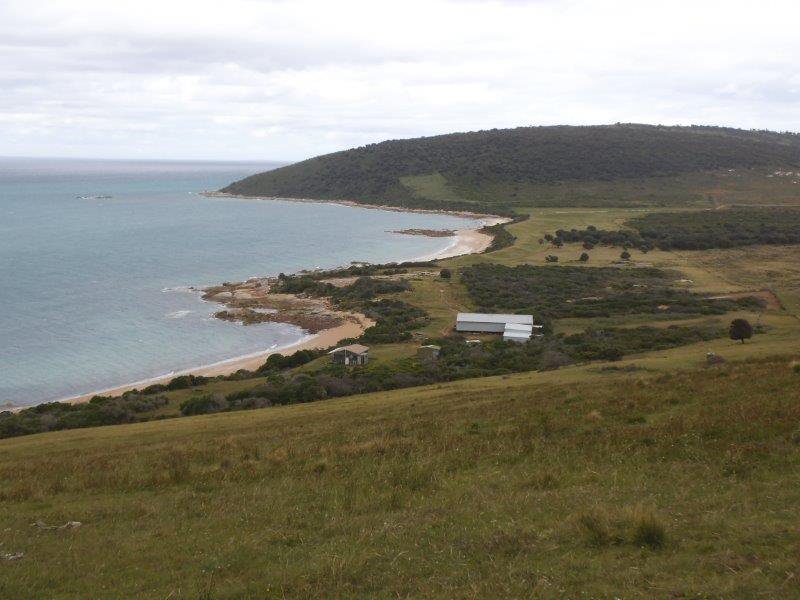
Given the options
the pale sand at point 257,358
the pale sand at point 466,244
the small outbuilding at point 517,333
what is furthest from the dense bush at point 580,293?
the pale sand at point 466,244

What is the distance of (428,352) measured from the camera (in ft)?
143

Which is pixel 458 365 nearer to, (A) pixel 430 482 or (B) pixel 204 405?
(B) pixel 204 405

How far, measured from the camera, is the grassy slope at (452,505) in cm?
837

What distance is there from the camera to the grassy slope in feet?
27.5

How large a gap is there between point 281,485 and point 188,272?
269 ft

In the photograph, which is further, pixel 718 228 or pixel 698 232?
pixel 718 228

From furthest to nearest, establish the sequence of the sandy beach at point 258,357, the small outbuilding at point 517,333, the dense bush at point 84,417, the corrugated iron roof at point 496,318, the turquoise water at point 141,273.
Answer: the corrugated iron roof at point 496,318
the turquoise water at point 141,273
the small outbuilding at point 517,333
the sandy beach at point 258,357
the dense bush at point 84,417

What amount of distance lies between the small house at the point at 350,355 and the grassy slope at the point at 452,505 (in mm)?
21721

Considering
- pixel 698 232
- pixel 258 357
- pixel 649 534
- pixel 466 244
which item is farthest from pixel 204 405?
pixel 698 232

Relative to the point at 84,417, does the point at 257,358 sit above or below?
below

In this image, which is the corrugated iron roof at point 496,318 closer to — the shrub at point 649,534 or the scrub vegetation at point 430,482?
the scrub vegetation at point 430,482

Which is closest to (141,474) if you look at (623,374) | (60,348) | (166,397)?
(623,374)

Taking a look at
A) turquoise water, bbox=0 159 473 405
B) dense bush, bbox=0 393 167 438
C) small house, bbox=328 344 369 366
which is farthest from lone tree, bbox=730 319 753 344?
Answer: turquoise water, bbox=0 159 473 405

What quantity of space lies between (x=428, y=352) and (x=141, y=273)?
189 ft
